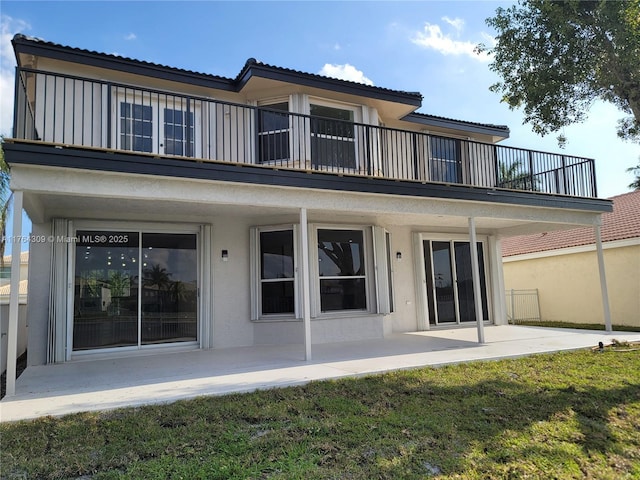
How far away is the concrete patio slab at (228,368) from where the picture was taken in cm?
511

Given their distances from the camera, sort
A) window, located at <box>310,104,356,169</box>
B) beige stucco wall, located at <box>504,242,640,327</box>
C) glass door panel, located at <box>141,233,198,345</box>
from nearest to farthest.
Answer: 1. glass door panel, located at <box>141,233,198,345</box>
2. window, located at <box>310,104,356,169</box>
3. beige stucco wall, located at <box>504,242,640,327</box>

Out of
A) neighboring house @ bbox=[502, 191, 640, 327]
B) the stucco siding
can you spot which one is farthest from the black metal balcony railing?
neighboring house @ bbox=[502, 191, 640, 327]

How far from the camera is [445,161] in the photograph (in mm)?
12414

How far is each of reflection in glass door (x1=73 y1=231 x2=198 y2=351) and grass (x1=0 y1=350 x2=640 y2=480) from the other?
4.25 metres

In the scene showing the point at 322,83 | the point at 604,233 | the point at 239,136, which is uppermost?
the point at 322,83

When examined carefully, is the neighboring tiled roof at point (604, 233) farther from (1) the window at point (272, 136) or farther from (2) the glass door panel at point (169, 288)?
(2) the glass door panel at point (169, 288)

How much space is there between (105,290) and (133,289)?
1.65ft

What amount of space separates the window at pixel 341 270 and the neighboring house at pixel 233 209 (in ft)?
0.11

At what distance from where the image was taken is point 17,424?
425 centimetres

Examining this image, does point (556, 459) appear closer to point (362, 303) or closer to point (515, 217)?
point (362, 303)

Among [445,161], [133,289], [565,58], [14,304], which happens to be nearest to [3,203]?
[133,289]

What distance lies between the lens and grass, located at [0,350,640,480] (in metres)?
3.42

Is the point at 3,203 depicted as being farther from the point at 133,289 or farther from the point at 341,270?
the point at 341,270

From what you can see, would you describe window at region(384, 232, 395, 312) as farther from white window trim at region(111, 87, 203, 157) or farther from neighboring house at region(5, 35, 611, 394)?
white window trim at region(111, 87, 203, 157)
